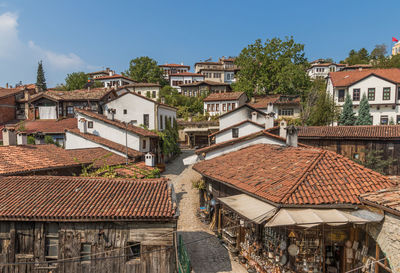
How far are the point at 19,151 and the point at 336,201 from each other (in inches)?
686

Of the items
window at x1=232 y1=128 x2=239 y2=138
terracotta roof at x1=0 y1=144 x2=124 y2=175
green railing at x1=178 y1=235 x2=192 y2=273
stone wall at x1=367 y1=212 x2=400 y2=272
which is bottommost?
green railing at x1=178 y1=235 x2=192 y2=273

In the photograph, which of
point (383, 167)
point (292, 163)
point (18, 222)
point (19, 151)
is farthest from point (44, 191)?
point (383, 167)

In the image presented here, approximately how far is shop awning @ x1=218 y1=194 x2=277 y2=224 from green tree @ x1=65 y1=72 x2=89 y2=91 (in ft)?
191

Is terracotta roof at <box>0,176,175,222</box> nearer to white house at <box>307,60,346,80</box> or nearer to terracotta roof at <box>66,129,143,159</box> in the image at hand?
terracotta roof at <box>66,129,143,159</box>

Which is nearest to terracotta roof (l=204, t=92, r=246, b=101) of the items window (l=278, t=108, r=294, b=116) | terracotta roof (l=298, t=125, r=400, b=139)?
window (l=278, t=108, r=294, b=116)

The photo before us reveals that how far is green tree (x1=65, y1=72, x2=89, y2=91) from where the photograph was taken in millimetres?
60094

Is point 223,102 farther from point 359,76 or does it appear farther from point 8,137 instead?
point 8,137

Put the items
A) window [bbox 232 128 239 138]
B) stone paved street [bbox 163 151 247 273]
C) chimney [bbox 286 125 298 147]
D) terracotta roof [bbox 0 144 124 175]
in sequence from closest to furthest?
stone paved street [bbox 163 151 247 273] → terracotta roof [bbox 0 144 124 175] → chimney [bbox 286 125 298 147] → window [bbox 232 128 239 138]

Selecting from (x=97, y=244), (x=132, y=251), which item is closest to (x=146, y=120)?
(x=97, y=244)

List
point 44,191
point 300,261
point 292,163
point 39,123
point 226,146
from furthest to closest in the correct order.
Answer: point 39,123, point 226,146, point 292,163, point 44,191, point 300,261

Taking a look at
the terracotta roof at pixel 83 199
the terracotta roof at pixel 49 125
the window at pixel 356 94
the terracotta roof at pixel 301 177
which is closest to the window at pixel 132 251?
the terracotta roof at pixel 83 199

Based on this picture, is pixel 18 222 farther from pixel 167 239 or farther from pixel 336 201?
pixel 336 201

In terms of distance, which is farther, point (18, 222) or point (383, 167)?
point (383, 167)

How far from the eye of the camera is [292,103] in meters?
39.4
